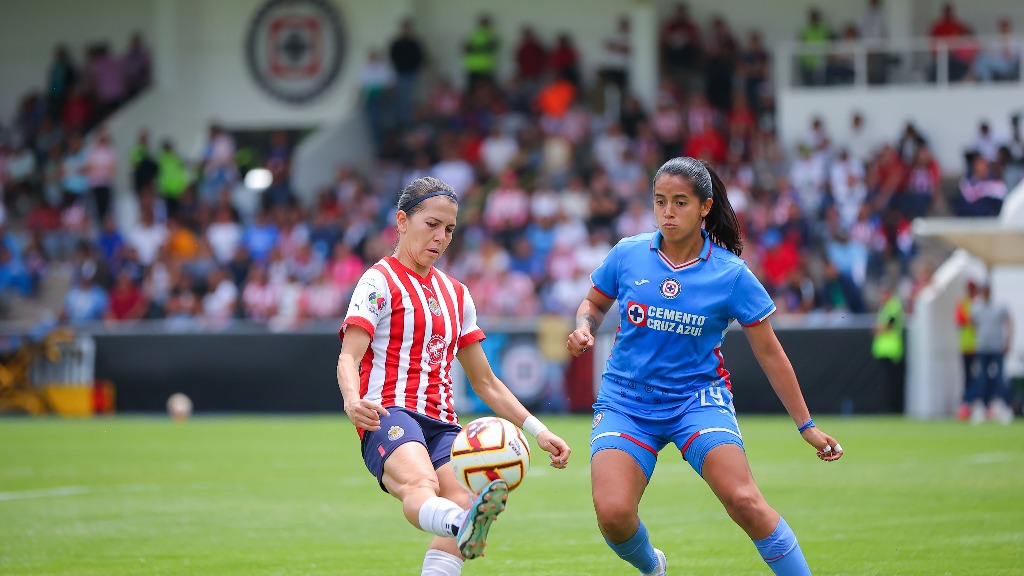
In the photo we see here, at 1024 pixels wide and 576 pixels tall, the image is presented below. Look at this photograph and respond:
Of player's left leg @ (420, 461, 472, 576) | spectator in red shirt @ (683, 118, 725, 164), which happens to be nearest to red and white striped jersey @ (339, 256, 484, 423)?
player's left leg @ (420, 461, 472, 576)

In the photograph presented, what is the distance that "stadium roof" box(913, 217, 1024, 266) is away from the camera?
20.0 metres

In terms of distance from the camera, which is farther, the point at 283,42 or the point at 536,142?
the point at 283,42

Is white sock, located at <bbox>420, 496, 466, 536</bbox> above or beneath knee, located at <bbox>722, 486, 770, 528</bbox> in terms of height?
above

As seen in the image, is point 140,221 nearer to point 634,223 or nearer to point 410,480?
point 634,223

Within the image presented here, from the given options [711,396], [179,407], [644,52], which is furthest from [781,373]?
[644,52]

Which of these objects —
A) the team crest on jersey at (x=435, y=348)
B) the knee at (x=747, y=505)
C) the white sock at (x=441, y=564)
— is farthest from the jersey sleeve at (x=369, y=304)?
the knee at (x=747, y=505)

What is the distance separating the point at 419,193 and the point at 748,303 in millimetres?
1541

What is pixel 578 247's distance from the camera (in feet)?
84.4

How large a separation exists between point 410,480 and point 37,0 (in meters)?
33.9

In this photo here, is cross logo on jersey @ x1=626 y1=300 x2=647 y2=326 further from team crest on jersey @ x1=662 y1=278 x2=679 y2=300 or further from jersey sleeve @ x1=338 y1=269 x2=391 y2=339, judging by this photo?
jersey sleeve @ x1=338 y1=269 x2=391 y2=339

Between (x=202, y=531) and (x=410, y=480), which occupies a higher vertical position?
(x=410, y=480)

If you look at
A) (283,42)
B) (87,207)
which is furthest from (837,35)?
(87,207)

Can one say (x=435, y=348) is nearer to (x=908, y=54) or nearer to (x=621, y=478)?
(x=621, y=478)

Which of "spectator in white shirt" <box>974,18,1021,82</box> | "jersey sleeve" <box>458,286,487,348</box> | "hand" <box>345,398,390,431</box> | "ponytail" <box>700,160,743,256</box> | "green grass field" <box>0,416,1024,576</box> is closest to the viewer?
"hand" <box>345,398,390,431</box>
